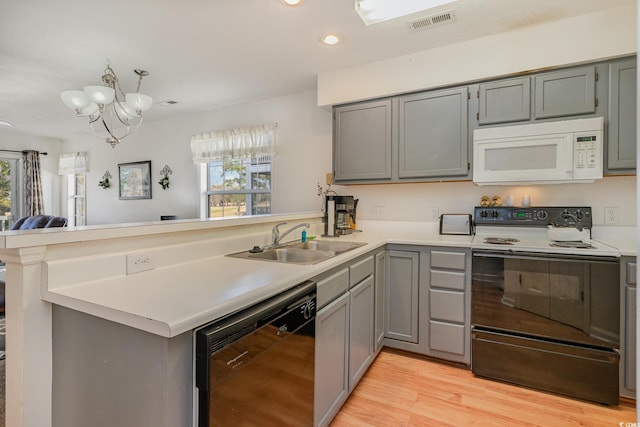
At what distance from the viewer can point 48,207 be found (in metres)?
6.02

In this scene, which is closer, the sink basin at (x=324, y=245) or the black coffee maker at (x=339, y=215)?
the sink basin at (x=324, y=245)

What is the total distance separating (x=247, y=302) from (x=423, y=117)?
2214mm

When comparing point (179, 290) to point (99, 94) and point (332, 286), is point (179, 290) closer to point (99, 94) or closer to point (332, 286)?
point (332, 286)

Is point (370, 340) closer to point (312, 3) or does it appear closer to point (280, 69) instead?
point (312, 3)

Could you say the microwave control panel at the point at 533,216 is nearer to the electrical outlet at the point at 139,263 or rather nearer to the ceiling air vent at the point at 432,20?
the ceiling air vent at the point at 432,20

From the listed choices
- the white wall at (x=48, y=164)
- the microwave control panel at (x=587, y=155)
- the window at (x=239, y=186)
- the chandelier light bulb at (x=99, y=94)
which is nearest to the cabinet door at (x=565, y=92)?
the microwave control panel at (x=587, y=155)

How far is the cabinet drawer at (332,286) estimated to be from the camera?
4.91 feet

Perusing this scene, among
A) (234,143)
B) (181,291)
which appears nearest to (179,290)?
(181,291)

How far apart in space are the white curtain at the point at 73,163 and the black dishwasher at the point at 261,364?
6130 mm

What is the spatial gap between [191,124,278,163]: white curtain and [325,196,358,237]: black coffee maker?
3.96ft

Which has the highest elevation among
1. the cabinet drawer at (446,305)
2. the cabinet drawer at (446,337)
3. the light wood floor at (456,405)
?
the cabinet drawer at (446,305)

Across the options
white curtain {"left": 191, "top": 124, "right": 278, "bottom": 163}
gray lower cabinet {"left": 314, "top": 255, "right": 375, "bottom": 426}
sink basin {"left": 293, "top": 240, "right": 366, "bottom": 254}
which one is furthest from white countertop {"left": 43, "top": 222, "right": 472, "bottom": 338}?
white curtain {"left": 191, "top": 124, "right": 278, "bottom": 163}

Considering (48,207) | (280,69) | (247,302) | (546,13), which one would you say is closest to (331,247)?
(247,302)

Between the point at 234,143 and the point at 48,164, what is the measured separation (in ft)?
15.1
